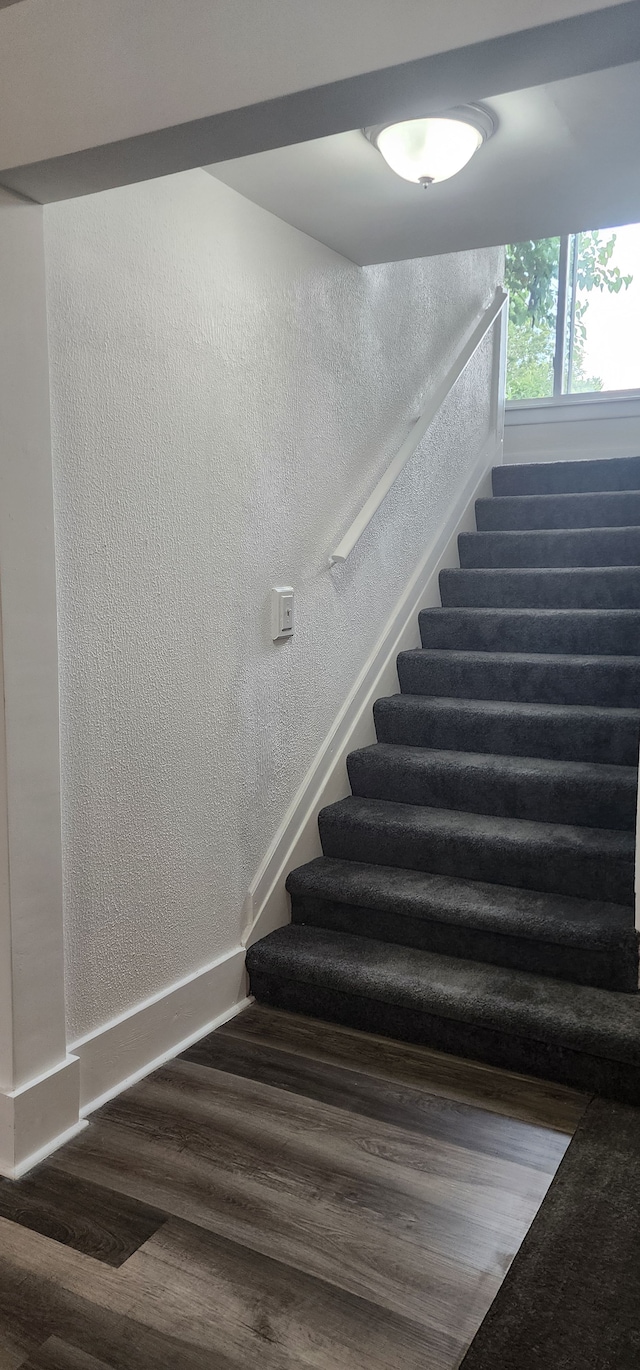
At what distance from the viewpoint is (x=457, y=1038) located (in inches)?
87.4

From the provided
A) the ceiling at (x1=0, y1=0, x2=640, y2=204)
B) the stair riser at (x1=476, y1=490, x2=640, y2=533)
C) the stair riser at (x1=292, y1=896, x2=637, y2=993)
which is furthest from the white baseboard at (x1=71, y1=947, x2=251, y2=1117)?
the stair riser at (x1=476, y1=490, x2=640, y2=533)

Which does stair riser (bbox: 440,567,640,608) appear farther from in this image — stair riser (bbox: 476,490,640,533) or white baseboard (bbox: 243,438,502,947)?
stair riser (bbox: 476,490,640,533)

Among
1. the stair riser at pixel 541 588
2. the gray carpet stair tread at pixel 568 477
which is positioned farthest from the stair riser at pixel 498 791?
the gray carpet stair tread at pixel 568 477

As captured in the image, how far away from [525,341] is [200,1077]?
455cm

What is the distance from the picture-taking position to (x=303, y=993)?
2.44m

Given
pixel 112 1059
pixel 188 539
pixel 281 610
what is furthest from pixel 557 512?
pixel 112 1059

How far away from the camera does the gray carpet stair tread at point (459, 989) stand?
2.06 m

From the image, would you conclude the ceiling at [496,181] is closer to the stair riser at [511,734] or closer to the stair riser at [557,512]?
the stair riser at [511,734]

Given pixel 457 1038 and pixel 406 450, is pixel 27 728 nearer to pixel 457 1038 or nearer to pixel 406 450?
pixel 457 1038

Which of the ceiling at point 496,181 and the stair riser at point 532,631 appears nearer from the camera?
the ceiling at point 496,181

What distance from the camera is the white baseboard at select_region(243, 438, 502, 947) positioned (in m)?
2.64

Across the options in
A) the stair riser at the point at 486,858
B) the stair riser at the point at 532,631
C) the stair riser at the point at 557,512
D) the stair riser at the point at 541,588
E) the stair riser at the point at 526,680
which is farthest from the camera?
the stair riser at the point at 557,512

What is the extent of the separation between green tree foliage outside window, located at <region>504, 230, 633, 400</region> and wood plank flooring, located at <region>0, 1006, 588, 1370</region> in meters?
4.18

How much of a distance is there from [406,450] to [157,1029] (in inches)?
77.9
